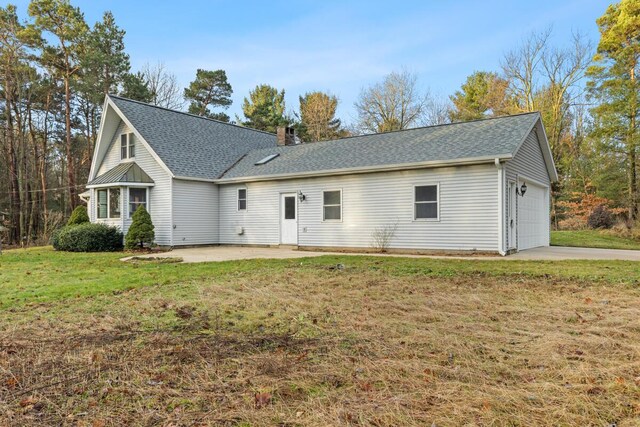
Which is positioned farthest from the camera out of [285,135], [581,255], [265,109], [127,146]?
[265,109]

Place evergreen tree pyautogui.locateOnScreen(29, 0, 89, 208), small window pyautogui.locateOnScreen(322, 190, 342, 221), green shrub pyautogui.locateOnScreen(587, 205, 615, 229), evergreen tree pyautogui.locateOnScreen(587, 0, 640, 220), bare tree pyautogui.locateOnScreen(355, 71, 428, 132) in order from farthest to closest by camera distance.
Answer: bare tree pyautogui.locateOnScreen(355, 71, 428, 132) → evergreen tree pyautogui.locateOnScreen(29, 0, 89, 208) → green shrub pyautogui.locateOnScreen(587, 205, 615, 229) → evergreen tree pyautogui.locateOnScreen(587, 0, 640, 220) → small window pyautogui.locateOnScreen(322, 190, 342, 221)

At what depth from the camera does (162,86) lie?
3198 cm

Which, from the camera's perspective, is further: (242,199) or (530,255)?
(242,199)

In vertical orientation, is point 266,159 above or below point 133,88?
below

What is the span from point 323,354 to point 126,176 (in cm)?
1505

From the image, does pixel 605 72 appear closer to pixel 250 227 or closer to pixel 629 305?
pixel 250 227

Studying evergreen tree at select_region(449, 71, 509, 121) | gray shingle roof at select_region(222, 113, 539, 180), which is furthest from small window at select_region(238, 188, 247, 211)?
evergreen tree at select_region(449, 71, 509, 121)

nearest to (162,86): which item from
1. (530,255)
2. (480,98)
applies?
(480,98)

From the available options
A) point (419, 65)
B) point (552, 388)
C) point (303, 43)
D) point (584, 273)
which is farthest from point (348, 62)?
point (552, 388)

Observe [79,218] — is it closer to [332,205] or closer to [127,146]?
[127,146]

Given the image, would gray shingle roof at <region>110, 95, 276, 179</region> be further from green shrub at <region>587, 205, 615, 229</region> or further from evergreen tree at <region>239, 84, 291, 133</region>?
green shrub at <region>587, 205, 615, 229</region>

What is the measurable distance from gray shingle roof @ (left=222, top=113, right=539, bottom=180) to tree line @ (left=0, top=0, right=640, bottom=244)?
42.1ft

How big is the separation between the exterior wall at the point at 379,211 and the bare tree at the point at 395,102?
1781 cm

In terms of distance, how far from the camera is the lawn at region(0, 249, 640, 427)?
7.91 ft
